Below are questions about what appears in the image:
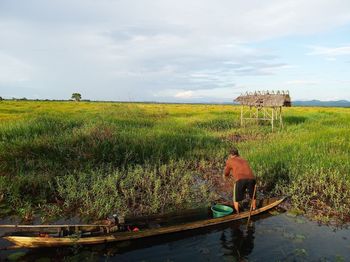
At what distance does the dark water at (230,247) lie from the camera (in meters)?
5.81

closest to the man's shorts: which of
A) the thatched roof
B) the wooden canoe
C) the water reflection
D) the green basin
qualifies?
the green basin

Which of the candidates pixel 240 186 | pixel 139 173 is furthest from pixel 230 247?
pixel 139 173

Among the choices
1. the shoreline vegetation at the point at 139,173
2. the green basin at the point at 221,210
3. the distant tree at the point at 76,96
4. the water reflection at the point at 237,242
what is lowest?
the water reflection at the point at 237,242

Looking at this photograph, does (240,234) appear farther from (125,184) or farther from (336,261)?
(125,184)

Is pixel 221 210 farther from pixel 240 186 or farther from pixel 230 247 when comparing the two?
pixel 230 247

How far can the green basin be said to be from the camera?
736 cm

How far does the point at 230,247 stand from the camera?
6312 mm

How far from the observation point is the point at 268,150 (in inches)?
513

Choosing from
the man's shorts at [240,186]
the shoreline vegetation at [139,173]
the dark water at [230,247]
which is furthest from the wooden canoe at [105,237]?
the shoreline vegetation at [139,173]

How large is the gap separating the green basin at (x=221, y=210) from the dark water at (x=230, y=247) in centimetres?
27

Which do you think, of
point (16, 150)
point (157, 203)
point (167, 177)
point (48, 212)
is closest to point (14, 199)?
point (48, 212)

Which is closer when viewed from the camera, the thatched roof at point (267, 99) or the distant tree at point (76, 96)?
the thatched roof at point (267, 99)

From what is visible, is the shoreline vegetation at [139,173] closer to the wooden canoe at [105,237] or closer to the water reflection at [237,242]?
the wooden canoe at [105,237]

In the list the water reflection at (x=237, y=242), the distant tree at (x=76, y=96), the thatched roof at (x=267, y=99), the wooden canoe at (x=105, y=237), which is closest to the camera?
the wooden canoe at (x=105, y=237)
